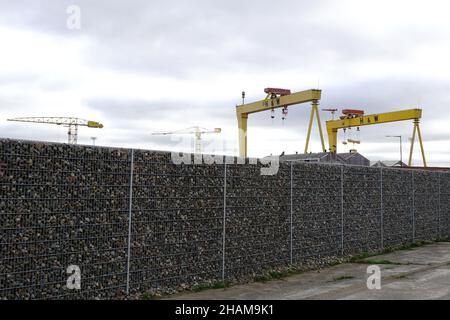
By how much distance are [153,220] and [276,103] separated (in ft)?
99.1

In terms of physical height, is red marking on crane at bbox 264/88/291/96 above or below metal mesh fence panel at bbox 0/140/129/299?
above

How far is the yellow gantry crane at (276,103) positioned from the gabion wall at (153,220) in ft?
69.9

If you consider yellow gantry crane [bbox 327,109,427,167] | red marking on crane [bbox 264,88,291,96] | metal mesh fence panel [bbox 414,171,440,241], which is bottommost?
metal mesh fence panel [bbox 414,171,440,241]

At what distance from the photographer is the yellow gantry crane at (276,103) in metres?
35.1

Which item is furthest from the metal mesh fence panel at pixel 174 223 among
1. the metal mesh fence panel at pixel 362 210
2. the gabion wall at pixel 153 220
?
the metal mesh fence panel at pixel 362 210

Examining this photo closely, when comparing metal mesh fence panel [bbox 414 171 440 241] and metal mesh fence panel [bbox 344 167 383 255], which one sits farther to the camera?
metal mesh fence panel [bbox 414 171 440 241]

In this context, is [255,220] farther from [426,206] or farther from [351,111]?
[351,111]

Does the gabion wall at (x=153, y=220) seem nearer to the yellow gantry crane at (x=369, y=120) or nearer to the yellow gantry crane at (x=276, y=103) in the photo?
the yellow gantry crane at (x=276, y=103)

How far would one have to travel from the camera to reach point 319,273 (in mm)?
10867

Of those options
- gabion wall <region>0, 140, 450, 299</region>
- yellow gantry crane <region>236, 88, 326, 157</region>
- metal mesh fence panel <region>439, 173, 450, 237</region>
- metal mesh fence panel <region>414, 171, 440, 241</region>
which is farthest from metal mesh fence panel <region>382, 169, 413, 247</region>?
yellow gantry crane <region>236, 88, 326, 157</region>

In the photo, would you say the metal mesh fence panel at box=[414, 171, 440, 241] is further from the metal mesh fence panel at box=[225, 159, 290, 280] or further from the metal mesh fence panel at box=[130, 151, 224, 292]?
the metal mesh fence panel at box=[130, 151, 224, 292]

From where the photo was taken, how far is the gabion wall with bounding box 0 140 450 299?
21.6 ft

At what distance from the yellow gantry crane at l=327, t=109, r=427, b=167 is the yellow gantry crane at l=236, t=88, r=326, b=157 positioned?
389 centimetres
